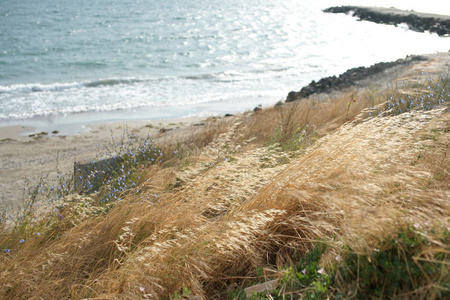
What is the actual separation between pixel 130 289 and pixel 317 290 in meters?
1.08

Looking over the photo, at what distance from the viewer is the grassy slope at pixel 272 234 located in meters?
2.07

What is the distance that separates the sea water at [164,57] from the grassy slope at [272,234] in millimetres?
9769

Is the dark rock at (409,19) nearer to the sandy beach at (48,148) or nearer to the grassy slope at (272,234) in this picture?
the sandy beach at (48,148)

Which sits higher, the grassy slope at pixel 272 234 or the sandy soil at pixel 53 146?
the grassy slope at pixel 272 234

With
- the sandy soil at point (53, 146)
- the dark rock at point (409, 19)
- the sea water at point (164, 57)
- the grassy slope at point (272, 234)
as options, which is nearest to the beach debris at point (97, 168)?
the grassy slope at point (272, 234)

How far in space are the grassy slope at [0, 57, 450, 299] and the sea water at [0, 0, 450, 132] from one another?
32.1 feet

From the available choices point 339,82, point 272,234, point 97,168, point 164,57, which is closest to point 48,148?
point 97,168

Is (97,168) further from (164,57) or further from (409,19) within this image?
(409,19)

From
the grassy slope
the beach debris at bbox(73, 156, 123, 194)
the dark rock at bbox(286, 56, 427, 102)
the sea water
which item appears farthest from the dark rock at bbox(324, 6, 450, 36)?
the grassy slope

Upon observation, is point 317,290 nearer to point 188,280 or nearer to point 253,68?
point 188,280

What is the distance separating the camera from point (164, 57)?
21.5 metres

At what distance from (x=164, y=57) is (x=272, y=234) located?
19.7 metres

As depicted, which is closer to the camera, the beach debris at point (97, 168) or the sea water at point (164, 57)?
the beach debris at point (97, 168)

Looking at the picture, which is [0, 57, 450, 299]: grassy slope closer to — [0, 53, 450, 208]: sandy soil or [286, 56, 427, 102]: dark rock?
[0, 53, 450, 208]: sandy soil
